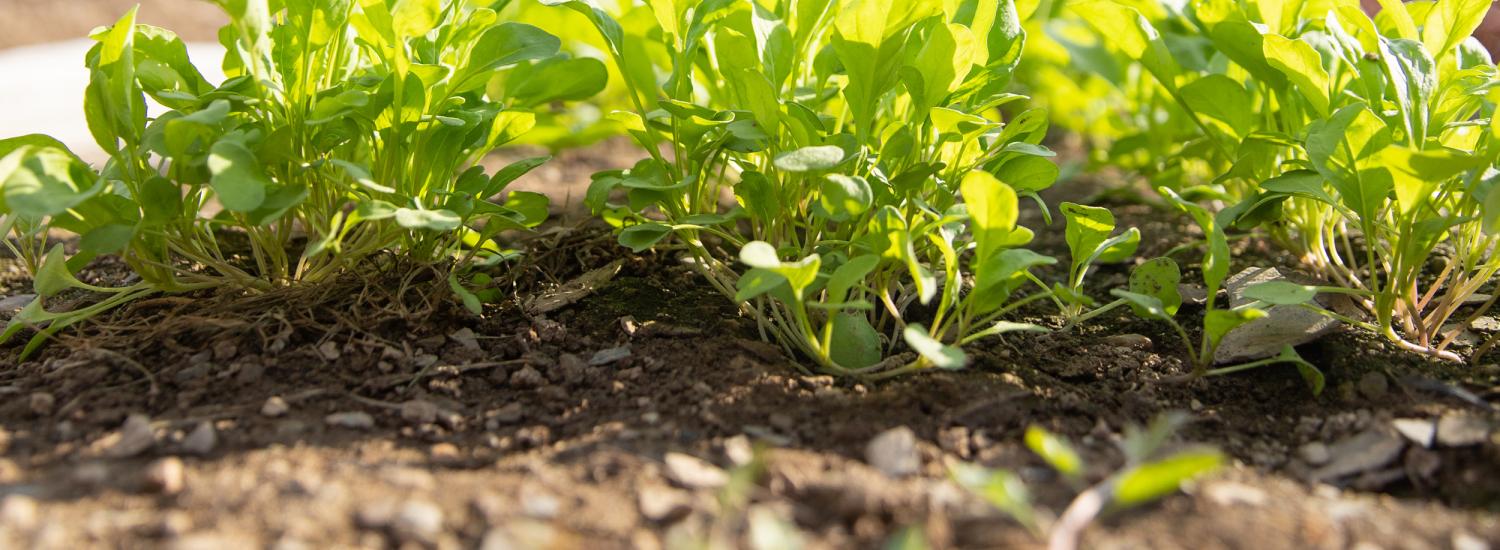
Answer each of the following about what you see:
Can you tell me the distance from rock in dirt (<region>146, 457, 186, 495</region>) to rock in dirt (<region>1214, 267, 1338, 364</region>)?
119 centimetres

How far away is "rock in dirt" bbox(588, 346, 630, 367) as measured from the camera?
50.8 inches

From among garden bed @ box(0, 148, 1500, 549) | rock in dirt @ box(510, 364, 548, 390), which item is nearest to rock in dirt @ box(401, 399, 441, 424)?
garden bed @ box(0, 148, 1500, 549)

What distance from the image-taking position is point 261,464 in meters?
0.97

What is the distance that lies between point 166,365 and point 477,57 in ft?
1.76

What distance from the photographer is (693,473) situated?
3.13ft

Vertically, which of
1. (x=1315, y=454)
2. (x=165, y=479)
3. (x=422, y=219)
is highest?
(x=422, y=219)

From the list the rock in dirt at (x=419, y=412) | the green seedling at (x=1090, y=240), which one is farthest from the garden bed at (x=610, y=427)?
the green seedling at (x=1090, y=240)

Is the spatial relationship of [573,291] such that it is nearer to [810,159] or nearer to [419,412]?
[419,412]

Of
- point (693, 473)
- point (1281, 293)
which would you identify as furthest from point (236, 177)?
point (1281, 293)

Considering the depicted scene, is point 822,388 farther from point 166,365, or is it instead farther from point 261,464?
point 166,365

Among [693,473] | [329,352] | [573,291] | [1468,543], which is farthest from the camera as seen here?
[573,291]

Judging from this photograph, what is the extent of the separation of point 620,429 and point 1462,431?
0.86 metres

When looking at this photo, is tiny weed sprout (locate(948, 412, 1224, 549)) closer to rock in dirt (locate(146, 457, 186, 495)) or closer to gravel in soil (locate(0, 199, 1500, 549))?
gravel in soil (locate(0, 199, 1500, 549))

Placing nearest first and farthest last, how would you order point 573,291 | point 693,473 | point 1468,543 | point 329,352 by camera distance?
point 1468,543 → point 693,473 → point 329,352 → point 573,291
